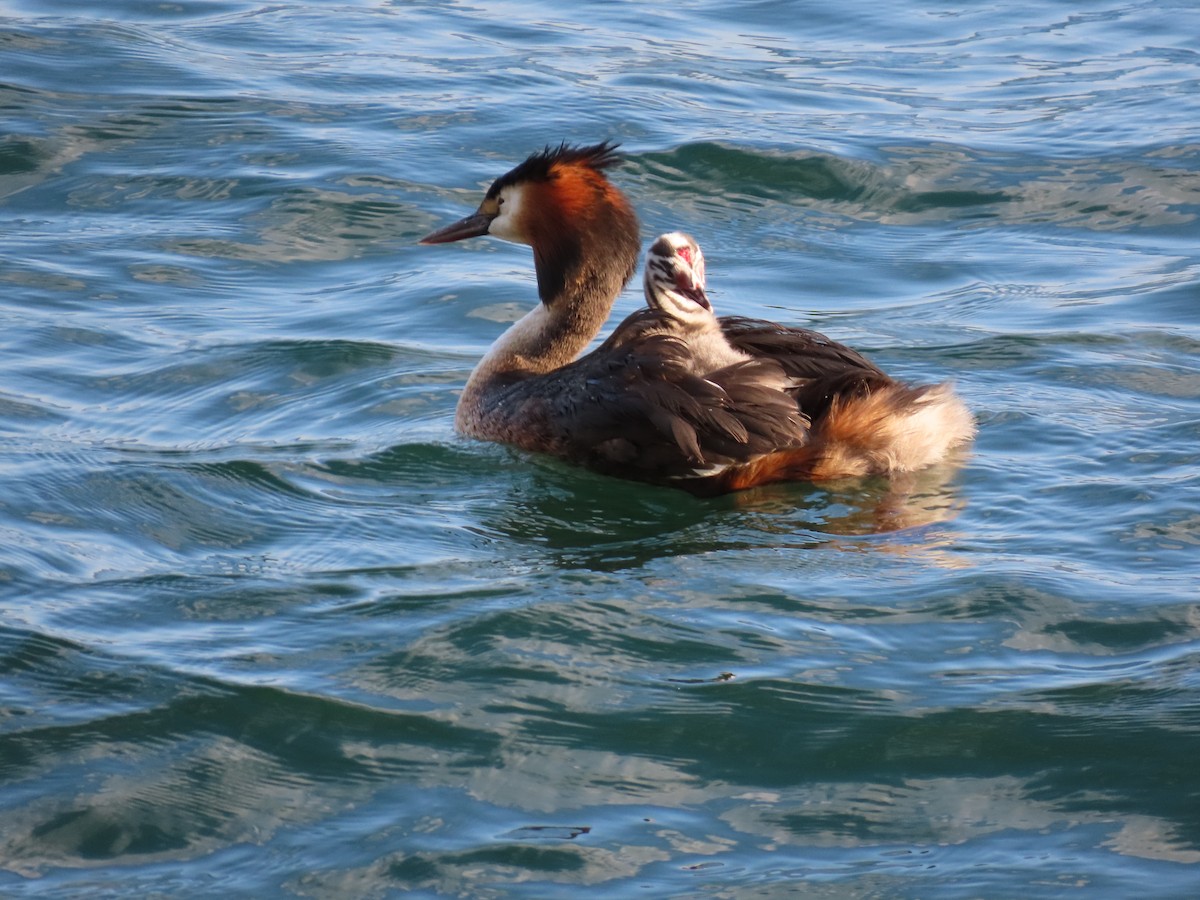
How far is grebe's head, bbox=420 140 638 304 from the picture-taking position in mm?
7387

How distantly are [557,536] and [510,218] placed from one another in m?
2.11

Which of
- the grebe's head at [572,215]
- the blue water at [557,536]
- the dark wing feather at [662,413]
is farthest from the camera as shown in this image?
the grebe's head at [572,215]

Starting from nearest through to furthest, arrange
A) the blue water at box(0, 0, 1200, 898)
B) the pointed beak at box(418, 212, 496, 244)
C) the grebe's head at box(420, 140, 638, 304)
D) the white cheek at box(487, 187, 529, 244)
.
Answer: the blue water at box(0, 0, 1200, 898), the grebe's head at box(420, 140, 638, 304), the white cheek at box(487, 187, 529, 244), the pointed beak at box(418, 212, 496, 244)

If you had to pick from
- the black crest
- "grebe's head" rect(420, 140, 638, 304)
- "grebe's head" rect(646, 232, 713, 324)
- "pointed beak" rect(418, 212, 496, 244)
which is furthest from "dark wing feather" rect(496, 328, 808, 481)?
"pointed beak" rect(418, 212, 496, 244)

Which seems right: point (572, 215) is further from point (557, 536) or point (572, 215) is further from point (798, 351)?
point (557, 536)

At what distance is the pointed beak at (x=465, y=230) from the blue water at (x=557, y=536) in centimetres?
59

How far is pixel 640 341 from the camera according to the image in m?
6.44

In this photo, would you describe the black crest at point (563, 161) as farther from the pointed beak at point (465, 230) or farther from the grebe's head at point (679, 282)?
the grebe's head at point (679, 282)

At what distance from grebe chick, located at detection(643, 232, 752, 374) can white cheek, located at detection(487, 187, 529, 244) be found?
3.83 feet

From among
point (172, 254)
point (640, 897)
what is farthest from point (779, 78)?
point (640, 897)

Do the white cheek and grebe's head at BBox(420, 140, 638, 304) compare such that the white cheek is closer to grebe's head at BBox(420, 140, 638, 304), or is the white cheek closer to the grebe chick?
grebe's head at BBox(420, 140, 638, 304)

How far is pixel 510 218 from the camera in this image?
25.0 feet

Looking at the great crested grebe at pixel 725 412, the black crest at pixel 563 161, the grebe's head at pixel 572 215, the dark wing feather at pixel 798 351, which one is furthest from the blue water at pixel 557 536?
the black crest at pixel 563 161

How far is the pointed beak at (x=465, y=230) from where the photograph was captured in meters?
7.79
